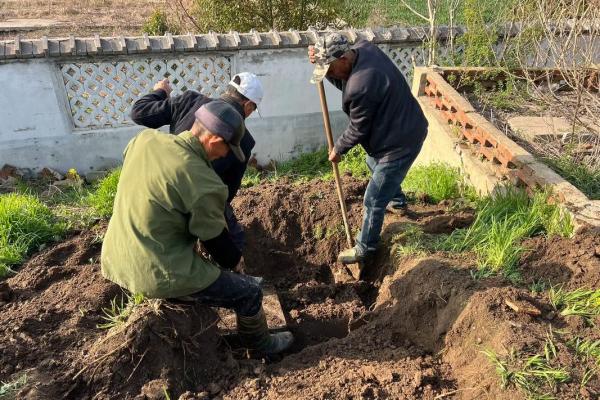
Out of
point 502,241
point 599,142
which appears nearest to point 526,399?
point 502,241

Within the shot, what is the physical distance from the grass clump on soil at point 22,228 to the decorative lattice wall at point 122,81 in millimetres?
1916

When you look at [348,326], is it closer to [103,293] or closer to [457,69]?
[103,293]

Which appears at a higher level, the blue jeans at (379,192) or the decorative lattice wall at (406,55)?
the decorative lattice wall at (406,55)

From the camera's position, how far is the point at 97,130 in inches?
259

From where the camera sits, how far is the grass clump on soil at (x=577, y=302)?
9.68 feet

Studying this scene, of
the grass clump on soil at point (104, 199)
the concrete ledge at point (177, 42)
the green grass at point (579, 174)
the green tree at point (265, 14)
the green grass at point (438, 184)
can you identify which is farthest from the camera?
the green tree at point (265, 14)

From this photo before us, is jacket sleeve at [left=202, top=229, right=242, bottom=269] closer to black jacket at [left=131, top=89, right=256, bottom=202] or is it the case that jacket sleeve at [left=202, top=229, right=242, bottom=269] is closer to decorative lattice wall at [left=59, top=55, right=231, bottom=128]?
black jacket at [left=131, top=89, right=256, bottom=202]

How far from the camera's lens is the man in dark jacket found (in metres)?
3.48

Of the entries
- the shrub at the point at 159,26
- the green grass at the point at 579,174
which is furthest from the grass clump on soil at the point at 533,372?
the shrub at the point at 159,26

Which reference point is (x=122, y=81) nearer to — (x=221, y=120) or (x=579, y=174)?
(x=221, y=120)

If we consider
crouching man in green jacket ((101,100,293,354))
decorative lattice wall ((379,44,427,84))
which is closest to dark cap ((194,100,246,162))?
crouching man in green jacket ((101,100,293,354))

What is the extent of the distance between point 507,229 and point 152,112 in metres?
2.98

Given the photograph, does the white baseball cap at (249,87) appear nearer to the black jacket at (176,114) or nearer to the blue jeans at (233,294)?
the black jacket at (176,114)

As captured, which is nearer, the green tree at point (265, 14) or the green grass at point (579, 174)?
the green grass at point (579, 174)
